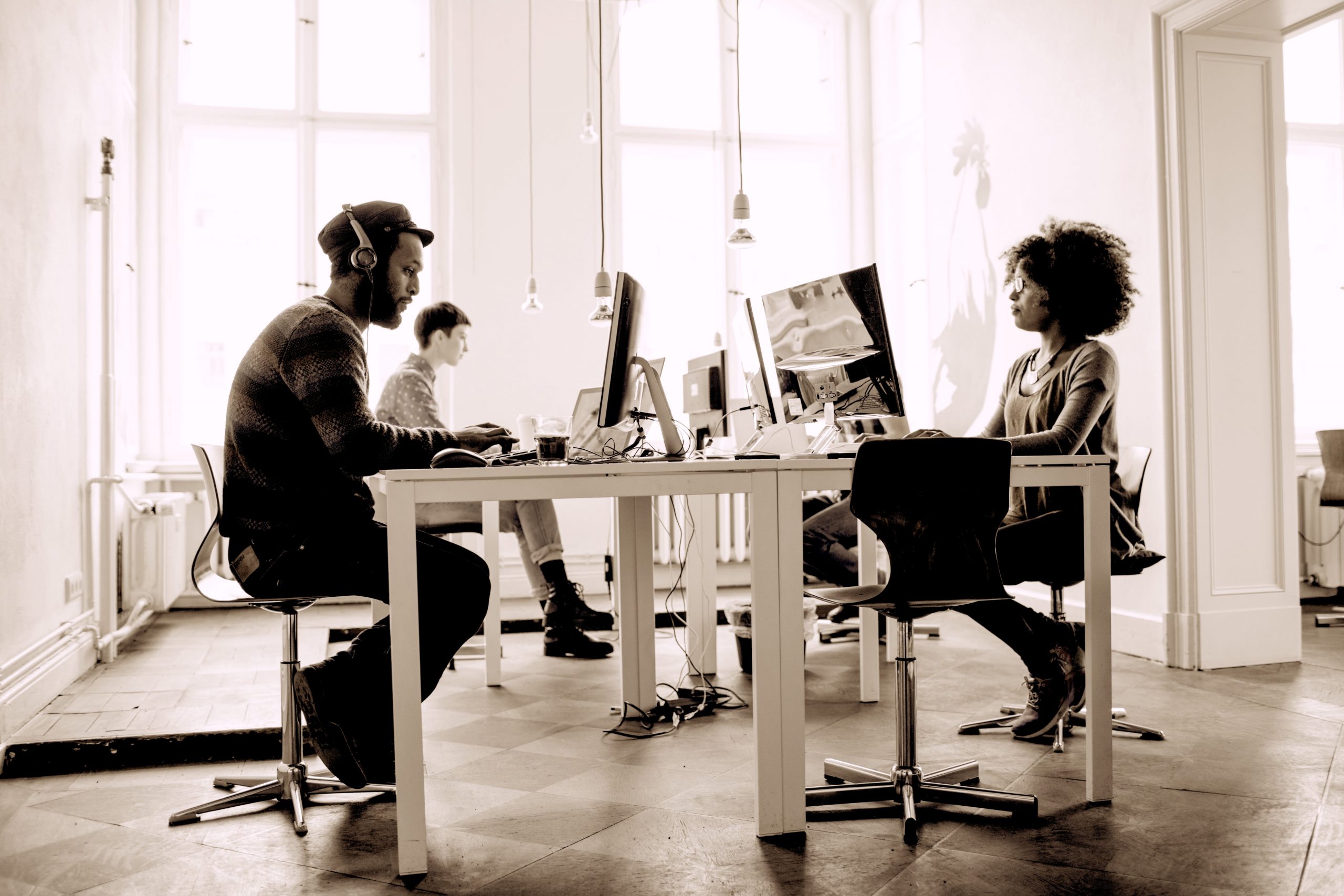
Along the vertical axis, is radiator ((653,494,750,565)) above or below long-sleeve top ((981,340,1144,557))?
below

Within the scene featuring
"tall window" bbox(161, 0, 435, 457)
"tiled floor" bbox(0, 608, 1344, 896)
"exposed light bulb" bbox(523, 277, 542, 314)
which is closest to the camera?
"tiled floor" bbox(0, 608, 1344, 896)

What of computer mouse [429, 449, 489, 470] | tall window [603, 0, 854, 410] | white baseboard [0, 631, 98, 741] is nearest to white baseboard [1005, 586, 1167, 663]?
computer mouse [429, 449, 489, 470]

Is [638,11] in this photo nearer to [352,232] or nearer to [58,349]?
[58,349]

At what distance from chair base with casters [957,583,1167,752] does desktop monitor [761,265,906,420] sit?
751 millimetres

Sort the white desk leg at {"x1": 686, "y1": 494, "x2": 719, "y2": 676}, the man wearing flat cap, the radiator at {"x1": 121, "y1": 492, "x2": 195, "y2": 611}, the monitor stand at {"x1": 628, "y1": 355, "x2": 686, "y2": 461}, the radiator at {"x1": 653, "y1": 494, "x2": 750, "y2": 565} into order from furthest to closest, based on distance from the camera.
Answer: the radiator at {"x1": 653, "y1": 494, "x2": 750, "y2": 565}
the radiator at {"x1": 121, "y1": 492, "x2": 195, "y2": 611}
the white desk leg at {"x1": 686, "y1": 494, "x2": 719, "y2": 676}
the monitor stand at {"x1": 628, "y1": 355, "x2": 686, "y2": 461}
the man wearing flat cap

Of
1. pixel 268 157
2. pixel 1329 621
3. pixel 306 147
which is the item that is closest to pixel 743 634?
pixel 1329 621

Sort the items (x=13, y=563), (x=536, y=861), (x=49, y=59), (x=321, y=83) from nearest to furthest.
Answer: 1. (x=536, y=861)
2. (x=13, y=563)
3. (x=49, y=59)
4. (x=321, y=83)

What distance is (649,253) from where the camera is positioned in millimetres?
6426

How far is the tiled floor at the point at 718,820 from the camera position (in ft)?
6.21

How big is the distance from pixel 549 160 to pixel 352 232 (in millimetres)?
3817

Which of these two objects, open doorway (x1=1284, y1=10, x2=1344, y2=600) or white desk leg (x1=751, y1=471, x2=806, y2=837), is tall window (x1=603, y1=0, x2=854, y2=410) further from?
white desk leg (x1=751, y1=471, x2=806, y2=837)

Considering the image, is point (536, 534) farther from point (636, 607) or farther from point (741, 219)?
point (741, 219)

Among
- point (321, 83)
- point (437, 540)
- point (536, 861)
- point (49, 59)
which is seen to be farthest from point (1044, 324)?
point (321, 83)

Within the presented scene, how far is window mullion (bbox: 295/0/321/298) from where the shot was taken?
598cm
